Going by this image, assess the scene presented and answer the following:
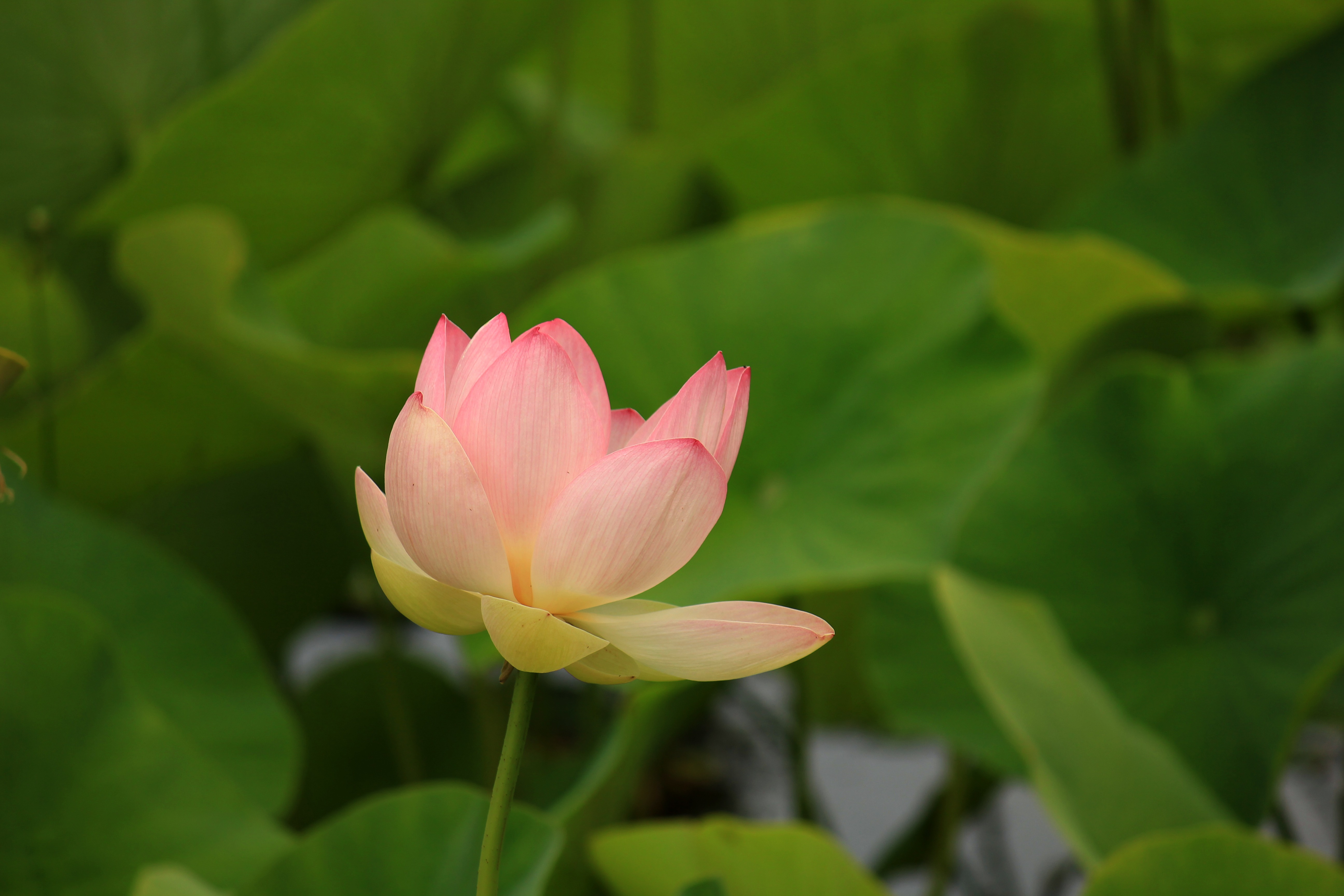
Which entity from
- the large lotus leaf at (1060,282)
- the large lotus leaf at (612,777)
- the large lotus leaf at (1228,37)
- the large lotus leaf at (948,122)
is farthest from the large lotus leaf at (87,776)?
the large lotus leaf at (1228,37)

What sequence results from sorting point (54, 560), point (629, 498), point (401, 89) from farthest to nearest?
1. point (401, 89)
2. point (54, 560)
3. point (629, 498)

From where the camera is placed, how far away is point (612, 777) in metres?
0.46

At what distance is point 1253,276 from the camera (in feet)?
2.55

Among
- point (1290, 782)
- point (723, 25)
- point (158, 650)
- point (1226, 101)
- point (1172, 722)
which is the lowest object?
point (1290, 782)

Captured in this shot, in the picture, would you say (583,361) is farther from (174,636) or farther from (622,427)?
(174,636)

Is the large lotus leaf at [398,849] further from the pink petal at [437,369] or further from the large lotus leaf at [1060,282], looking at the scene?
the large lotus leaf at [1060,282]

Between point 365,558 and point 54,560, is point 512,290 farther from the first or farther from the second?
point 54,560

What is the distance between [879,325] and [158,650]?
39 centimetres

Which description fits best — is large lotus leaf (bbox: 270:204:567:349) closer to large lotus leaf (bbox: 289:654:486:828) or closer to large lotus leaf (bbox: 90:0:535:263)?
large lotus leaf (bbox: 90:0:535:263)

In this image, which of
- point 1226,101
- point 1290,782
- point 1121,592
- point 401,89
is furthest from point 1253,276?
point 401,89

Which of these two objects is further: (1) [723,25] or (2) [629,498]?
(1) [723,25]

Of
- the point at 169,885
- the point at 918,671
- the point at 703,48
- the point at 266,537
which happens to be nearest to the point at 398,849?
the point at 169,885

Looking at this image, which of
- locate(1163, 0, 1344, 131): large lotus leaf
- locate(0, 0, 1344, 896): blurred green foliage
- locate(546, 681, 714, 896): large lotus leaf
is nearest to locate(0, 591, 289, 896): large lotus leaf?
locate(0, 0, 1344, 896): blurred green foliage

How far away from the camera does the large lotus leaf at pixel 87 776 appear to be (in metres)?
0.38
